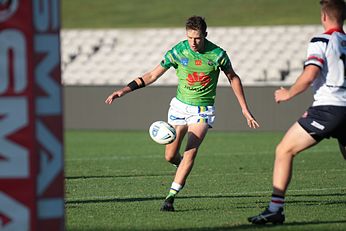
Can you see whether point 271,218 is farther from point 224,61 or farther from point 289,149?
point 224,61

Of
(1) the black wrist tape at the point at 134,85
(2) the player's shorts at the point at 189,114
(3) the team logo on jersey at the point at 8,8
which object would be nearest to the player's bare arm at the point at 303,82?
(2) the player's shorts at the point at 189,114

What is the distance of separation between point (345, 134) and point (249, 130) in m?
16.6

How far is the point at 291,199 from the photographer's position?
452 inches

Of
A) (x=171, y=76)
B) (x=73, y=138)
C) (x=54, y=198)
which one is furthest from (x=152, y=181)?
(x=171, y=76)

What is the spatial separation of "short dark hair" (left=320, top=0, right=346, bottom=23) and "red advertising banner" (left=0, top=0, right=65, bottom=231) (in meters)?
3.01

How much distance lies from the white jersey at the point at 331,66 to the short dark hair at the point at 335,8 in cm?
14

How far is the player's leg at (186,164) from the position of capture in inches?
407

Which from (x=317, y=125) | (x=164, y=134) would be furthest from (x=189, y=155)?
(x=317, y=125)

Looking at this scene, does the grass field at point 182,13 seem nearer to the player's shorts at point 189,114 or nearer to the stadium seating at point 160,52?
the stadium seating at point 160,52

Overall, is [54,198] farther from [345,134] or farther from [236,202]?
[236,202]

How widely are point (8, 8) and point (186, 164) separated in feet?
14.4

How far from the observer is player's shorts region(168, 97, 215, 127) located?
10938mm

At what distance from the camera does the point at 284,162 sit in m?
8.84

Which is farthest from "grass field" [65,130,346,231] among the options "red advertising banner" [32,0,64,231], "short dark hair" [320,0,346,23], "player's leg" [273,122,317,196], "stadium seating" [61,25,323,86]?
"stadium seating" [61,25,323,86]
